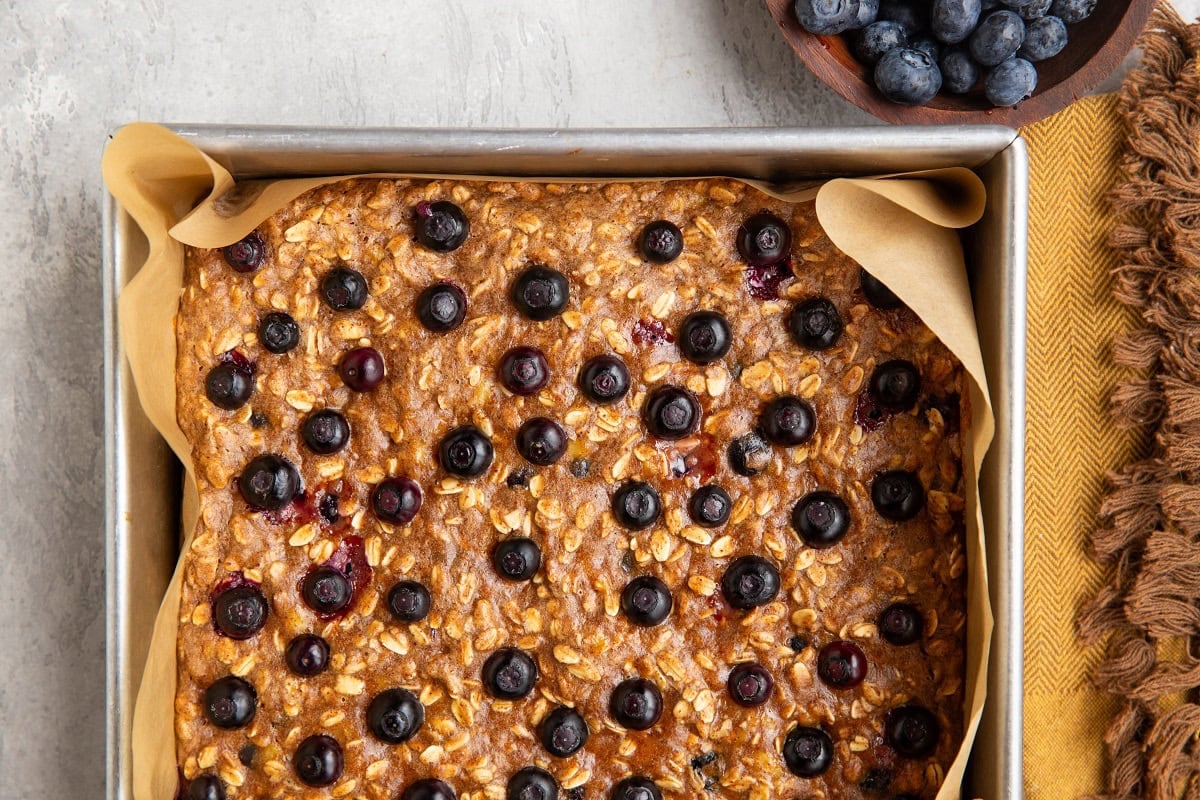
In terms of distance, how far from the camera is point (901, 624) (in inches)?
80.8

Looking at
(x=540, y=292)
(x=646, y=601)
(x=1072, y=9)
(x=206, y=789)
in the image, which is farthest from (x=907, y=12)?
(x=206, y=789)

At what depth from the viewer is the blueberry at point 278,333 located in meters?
2.04

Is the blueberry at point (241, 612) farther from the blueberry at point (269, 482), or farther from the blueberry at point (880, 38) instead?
the blueberry at point (880, 38)

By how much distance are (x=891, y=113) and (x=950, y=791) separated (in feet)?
4.63

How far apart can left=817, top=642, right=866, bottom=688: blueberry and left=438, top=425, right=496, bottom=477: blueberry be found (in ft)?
2.63

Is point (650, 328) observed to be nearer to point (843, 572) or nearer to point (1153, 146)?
point (843, 572)

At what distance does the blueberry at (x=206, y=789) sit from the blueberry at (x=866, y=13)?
2.08m

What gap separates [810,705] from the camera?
206 centimetres

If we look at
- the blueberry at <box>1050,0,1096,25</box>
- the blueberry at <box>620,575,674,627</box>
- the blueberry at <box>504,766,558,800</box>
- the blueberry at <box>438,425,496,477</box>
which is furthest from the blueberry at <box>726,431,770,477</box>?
the blueberry at <box>1050,0,1096,25</box>

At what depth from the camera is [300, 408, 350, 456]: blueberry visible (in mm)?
2016

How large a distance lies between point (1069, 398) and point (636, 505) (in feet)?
3.60

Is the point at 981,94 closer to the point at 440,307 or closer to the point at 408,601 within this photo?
the point at 440,307

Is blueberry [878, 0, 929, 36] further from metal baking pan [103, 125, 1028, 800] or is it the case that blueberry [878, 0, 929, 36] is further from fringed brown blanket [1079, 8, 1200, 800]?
fringed brown blanket [1079, 8, 1200, 800]

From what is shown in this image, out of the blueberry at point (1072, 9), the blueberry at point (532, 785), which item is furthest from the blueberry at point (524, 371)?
the blueberry at point (1072, 9)
